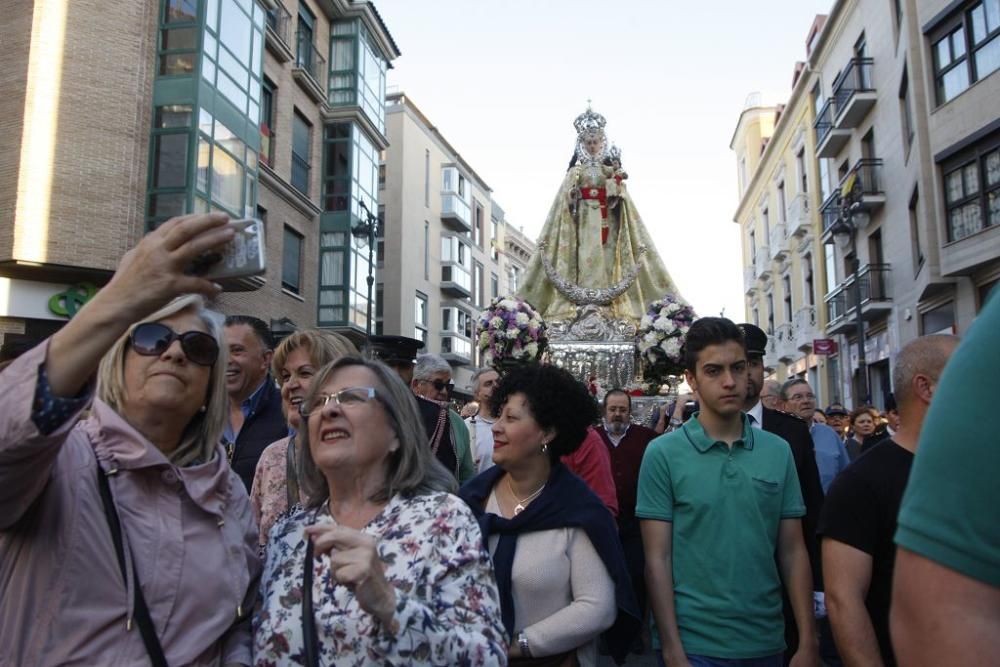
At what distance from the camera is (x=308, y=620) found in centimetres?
243

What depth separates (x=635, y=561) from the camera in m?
6.23

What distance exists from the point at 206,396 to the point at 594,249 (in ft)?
32.7

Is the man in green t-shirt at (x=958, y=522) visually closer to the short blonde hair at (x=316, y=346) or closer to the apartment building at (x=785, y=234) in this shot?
the short blonde hair at (x=316, y=346)

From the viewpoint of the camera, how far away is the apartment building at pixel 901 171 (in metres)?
18.7

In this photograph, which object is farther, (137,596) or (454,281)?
(454,281)

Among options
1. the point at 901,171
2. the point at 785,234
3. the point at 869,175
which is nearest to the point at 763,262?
the point at 785,234

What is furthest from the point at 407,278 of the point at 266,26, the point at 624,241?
the point at 624,241

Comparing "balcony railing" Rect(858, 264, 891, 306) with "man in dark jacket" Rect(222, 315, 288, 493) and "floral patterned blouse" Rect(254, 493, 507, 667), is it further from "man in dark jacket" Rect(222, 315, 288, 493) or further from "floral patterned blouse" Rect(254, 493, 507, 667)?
"floral patterned blouse" Rect(254, 493, 507, 667)

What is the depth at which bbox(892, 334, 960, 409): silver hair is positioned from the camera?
3.02 meters

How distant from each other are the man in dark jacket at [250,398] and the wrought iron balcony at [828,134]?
27.6 meters

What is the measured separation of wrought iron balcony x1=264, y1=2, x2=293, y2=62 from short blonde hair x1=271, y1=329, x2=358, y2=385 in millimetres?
20757

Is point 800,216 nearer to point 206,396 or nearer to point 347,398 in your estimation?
point 347,398

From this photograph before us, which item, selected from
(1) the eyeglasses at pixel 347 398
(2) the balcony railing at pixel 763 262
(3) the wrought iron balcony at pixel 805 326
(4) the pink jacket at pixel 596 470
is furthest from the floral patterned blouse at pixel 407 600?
(2) the balcony railing at pixel 763 262

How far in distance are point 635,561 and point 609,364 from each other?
496 cm
